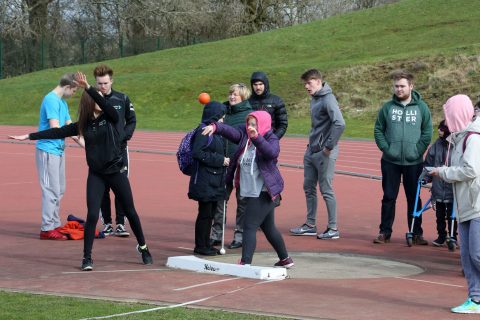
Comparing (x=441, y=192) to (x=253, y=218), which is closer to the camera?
(x=253, y=218)

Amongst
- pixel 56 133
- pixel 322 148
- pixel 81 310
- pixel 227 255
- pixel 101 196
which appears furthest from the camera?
pixel 322 148

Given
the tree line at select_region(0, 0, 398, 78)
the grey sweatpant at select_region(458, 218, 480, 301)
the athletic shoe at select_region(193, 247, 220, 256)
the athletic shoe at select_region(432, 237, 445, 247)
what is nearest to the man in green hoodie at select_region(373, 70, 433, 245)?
the athletic shoe at select_region(432, 237, 445, 247)

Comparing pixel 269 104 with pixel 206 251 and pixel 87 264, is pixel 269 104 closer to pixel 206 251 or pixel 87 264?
pixel 206 251

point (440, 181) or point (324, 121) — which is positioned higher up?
point (324, 121)

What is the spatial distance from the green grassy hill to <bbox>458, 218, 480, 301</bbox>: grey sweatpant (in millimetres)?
22512

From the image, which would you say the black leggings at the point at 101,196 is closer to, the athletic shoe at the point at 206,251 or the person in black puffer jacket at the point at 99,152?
the person in black puffer jacket at the point at 99,152

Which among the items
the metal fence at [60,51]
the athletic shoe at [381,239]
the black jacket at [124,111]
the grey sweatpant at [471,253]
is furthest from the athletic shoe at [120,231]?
the metal fence at [60,51]

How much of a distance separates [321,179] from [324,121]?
27.5 inches

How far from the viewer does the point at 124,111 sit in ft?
36.4

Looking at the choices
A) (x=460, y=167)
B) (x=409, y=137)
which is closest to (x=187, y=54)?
(x=409, y=137)

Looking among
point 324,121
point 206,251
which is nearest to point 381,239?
point 324,121

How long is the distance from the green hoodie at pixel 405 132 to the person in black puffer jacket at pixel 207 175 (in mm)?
2092

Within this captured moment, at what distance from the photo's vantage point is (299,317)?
747 centimetres

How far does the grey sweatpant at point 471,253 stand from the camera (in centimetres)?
785
